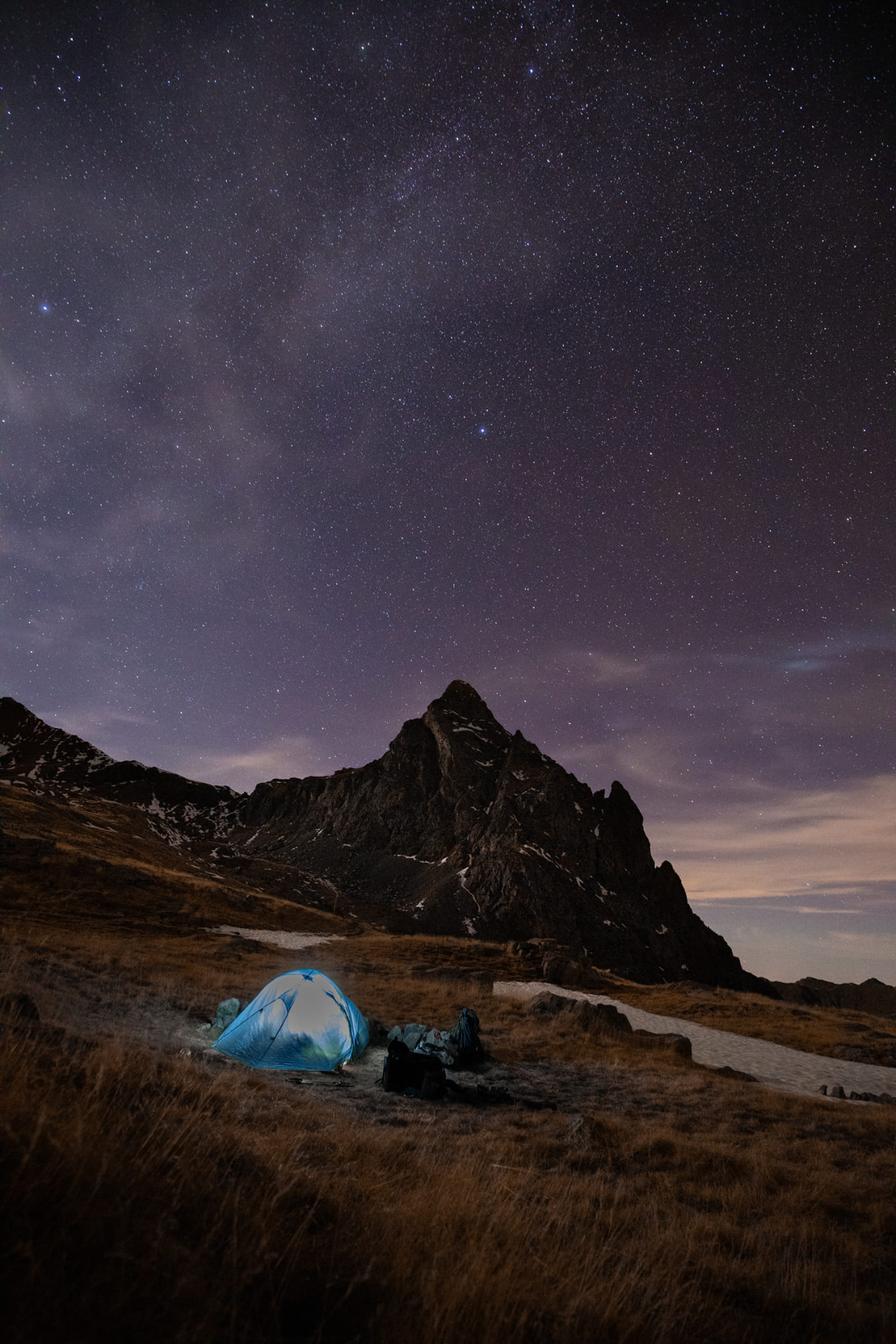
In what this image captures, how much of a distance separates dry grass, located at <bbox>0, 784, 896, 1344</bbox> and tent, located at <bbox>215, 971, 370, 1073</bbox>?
646 millimetres

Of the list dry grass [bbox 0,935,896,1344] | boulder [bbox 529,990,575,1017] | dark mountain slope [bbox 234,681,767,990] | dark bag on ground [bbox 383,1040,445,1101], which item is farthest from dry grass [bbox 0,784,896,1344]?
dark mountain slope [bbox 234,681,767,990]

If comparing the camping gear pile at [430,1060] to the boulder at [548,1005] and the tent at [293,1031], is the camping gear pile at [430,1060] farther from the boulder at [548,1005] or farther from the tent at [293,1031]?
the boulder at [548,1005]

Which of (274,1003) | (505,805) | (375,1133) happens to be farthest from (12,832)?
(505,805)

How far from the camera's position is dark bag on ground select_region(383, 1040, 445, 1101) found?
9.48 m

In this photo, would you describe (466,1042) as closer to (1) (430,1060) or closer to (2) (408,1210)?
(1) (430,1060)

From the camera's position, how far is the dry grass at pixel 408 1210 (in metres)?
2.33

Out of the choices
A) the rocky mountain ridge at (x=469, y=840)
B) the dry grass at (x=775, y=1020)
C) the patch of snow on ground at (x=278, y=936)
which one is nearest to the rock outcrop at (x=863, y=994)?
the rocky mountain ridge at (x=469, y=840)

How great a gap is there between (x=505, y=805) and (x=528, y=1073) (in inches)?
3889

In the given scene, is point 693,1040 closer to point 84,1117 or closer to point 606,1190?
point 606,1190

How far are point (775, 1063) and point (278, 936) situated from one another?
99.7 feet

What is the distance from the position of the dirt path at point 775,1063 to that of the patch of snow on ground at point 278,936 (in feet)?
56.3

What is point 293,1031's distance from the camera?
1103 centimetres

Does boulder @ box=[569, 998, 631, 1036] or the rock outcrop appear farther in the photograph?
the rock outcrop

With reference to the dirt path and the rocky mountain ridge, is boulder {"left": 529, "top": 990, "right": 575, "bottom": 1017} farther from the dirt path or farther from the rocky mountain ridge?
the rocky mountain ridge
